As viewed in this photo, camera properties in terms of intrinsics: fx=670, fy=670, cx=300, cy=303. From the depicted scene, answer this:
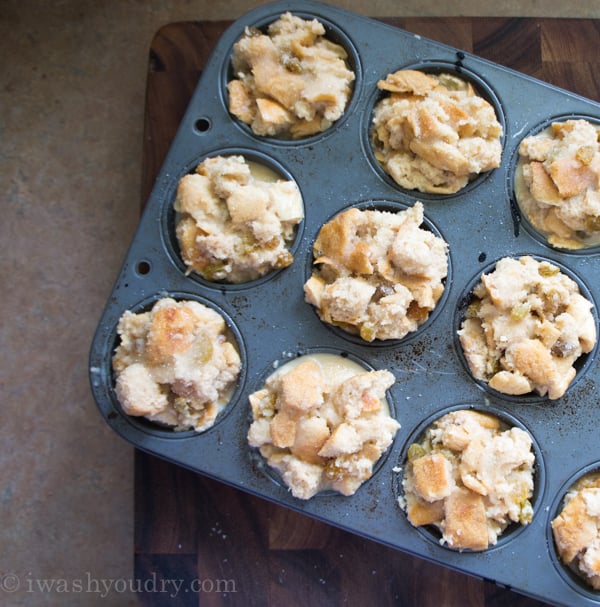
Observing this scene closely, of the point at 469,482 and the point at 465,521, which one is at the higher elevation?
the point at 469,482

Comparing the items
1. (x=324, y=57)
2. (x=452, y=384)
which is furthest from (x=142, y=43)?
(x=452, y=384)

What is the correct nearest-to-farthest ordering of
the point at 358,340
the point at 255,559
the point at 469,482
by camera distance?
1. the point at 469,482
2. the point at 358,340
3. the point at 255,559

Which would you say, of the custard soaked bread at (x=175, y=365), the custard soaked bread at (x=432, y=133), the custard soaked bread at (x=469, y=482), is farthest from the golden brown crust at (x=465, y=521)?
the custard soaked bread at (x=432, y=133)

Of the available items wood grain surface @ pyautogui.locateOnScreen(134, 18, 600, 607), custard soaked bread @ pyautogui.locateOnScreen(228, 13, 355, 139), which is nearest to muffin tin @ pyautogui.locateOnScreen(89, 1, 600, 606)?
custard soaked bread @ pyautogui.locateOnScreen(228, 13, 355, 139)

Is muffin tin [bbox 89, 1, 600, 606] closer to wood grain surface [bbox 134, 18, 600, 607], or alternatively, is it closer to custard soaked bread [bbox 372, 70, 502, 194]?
custard soaked bread [bbox 372, 70, 502, 194]

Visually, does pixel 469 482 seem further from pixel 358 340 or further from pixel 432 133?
pixel 432 133

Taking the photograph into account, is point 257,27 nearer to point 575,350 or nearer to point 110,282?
point 110,282

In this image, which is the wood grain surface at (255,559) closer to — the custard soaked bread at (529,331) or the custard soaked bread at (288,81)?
the custard soaked bread at (288,81)

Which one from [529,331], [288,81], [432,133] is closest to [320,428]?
[529,331]

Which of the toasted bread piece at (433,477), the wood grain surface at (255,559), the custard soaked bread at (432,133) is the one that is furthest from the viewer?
the wood grain surface at (255,559)
